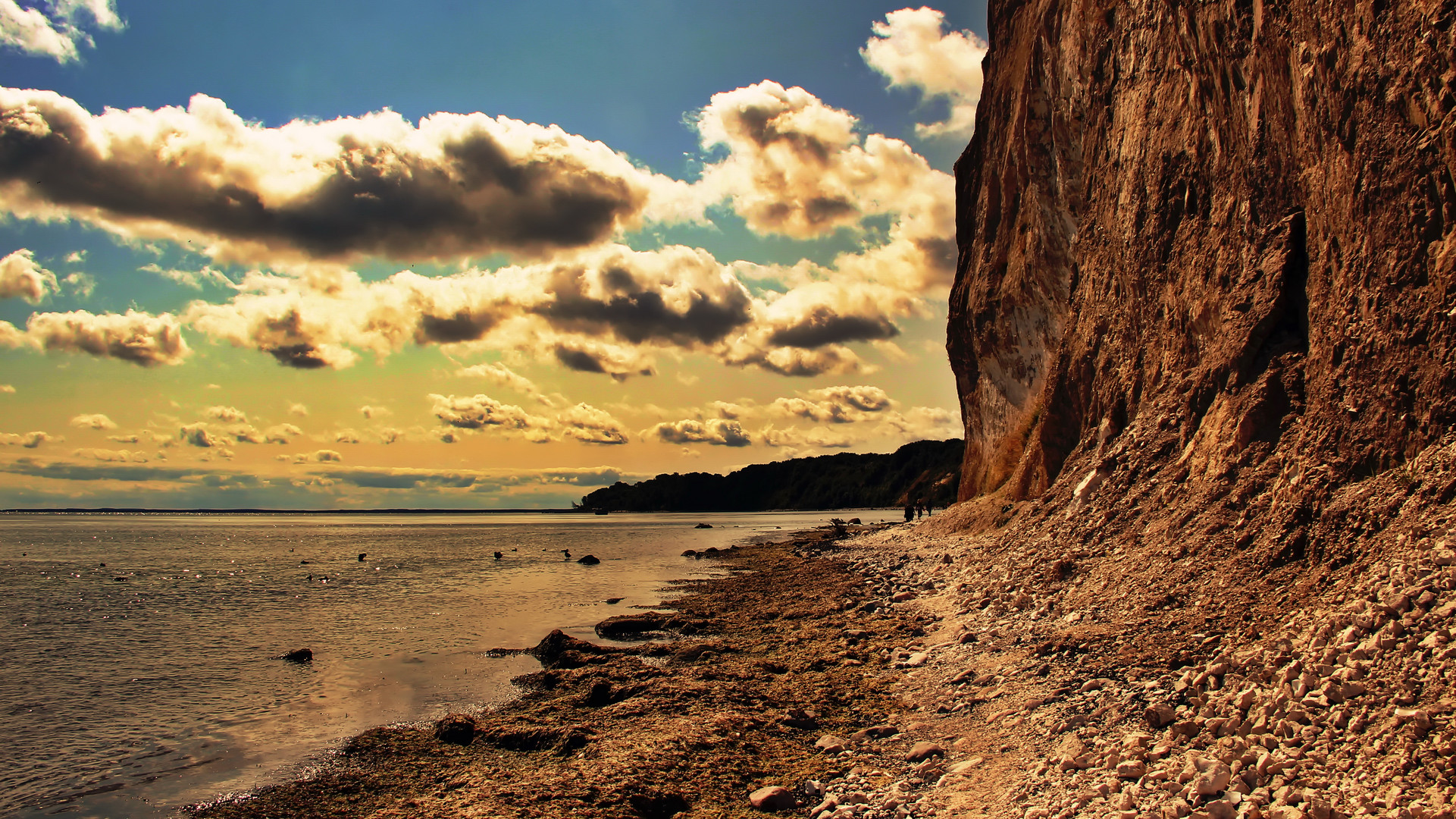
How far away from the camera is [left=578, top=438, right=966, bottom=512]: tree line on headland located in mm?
137125

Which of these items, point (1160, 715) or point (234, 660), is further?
point (234, 660)

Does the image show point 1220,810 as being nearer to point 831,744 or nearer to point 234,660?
point 831,744

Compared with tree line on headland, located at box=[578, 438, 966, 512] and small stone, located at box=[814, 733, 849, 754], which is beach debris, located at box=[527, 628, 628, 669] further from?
tree line on headland, located at box=[578, 438, 966, 512]

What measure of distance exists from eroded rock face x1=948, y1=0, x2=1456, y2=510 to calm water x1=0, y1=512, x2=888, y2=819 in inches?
510

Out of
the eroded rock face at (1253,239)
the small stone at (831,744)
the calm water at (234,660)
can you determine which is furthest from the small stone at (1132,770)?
the calm water at (234,660)

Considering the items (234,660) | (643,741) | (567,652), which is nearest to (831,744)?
(643,741)

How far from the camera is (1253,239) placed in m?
13.7

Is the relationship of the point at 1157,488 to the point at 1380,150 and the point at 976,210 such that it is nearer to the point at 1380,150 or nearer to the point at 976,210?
the point at 1380,150

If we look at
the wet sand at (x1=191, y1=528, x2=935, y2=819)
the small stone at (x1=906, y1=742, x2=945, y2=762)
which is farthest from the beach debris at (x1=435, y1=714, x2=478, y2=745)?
the small stone at (x1=906, y1=742, x2=945, y2=762)

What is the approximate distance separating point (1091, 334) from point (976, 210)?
18263mm

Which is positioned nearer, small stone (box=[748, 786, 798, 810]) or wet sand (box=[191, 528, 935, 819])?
small stone (box=[748, 786, 798, 810])

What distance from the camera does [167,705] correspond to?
40.8 feet

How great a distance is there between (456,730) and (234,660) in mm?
9406

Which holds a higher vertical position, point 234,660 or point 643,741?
point 643,741
